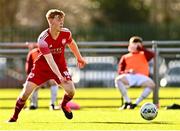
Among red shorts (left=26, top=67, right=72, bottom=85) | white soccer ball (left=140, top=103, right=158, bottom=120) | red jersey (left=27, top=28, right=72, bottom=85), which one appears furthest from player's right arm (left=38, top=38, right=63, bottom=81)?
white soccer ball (left=140, top=103, right=158, bottom=120)

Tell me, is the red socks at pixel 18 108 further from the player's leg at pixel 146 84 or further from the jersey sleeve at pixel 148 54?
the jersey sleeve at pixel 148 54

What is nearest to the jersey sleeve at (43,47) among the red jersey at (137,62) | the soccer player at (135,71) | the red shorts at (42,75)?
the red shorts at (42,75)

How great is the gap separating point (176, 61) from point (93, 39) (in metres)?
18.2

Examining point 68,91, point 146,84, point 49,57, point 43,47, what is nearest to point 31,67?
point 146,84

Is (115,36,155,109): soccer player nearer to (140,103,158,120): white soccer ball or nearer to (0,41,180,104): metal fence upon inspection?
(0,41,180,104): metal fence

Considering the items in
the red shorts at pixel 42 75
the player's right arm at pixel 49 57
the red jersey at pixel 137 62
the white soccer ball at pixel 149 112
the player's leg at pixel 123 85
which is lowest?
the player's leg at pixel 123 85

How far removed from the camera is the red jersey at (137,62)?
18406 mm

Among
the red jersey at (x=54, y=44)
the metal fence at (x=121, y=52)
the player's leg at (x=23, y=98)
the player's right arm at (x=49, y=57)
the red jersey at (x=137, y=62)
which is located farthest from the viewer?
the metal fence at (x=121, y=52)

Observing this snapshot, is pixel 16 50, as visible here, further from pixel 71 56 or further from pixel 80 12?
pixel 80 12

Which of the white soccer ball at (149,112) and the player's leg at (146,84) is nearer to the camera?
the white soccer ball at (149,112)

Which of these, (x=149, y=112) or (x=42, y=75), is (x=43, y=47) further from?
(x=149, y=112)

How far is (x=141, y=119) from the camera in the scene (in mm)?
14203

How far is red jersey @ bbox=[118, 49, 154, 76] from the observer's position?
18.4m

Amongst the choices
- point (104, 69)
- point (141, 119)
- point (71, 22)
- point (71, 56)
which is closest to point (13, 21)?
point (71, 22)
